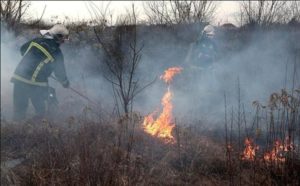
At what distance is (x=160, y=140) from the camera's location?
7.79 m

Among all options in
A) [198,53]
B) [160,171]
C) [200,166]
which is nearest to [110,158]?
[160,171]

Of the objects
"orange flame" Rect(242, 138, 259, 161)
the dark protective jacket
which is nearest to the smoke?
the dark protective jacket

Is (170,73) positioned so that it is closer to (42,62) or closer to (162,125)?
(162,125)

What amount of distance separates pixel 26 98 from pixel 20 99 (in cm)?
13

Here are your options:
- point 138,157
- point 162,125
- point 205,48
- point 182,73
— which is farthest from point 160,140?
point 182,73

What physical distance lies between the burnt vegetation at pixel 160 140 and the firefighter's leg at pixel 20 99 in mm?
582

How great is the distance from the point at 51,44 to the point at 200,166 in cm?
423

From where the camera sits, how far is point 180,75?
12.3 meters

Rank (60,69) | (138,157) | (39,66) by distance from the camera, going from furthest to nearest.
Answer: (60,69), (39,66), (138,157)

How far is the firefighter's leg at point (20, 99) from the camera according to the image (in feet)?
30.3

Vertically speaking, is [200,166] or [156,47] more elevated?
[156,47]

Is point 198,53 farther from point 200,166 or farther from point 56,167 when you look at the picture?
point 56,167

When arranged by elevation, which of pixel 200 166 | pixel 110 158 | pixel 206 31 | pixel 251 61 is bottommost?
pixel 200 166

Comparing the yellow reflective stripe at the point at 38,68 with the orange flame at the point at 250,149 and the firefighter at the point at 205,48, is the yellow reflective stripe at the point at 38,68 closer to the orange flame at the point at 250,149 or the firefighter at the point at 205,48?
the firefighter at the point at 205,48
